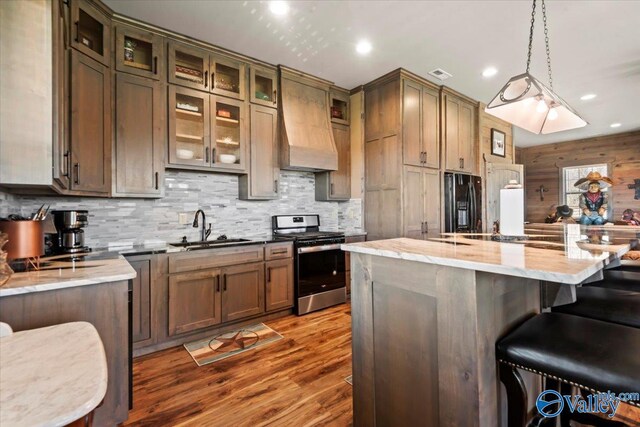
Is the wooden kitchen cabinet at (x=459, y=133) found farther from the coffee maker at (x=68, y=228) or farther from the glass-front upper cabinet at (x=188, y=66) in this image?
the coffee maker at (x=68, y=228)

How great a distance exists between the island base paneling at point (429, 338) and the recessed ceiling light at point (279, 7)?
214cm

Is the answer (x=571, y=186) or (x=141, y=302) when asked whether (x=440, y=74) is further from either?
(x=571, y=186)

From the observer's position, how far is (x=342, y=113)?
14.0ft

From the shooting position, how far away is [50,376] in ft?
2.08

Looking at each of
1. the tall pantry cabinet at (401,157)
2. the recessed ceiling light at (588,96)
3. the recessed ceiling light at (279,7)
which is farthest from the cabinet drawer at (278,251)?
the recessed ceiling light at (588,96)

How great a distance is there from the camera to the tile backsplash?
268 cm

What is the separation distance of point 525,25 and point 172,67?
10.7ft

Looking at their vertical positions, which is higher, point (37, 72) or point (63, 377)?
point (37, 72)

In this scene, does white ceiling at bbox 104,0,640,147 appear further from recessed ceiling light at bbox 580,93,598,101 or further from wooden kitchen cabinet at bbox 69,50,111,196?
wooden kitchen cabinet at bbox 69,50,111,196

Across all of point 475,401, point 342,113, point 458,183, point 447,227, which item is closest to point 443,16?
point 342,113

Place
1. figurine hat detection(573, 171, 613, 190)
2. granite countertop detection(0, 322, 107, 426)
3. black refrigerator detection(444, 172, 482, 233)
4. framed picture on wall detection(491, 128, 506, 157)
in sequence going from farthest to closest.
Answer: framed picture on wall detection(491, 128, 506, 157) → black refrigerator detection(444, 172, 482, 233) → figurine hat detection(573, 171, 613, 190) → granite countertop detection(0, 322, 107, 426)

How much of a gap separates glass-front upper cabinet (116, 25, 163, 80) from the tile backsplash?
95 centimetres

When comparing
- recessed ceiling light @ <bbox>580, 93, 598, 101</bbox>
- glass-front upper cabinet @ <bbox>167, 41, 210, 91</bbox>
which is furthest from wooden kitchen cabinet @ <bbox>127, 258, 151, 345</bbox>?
recessed ceiling light @ <bbox>580, 93, 598, 101</bbox>

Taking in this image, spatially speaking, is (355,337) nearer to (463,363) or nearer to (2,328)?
(463,363)
